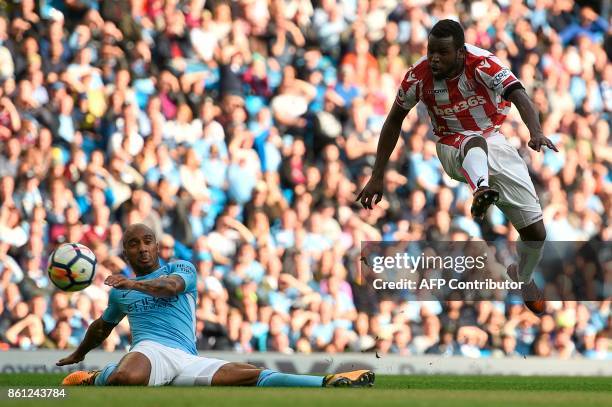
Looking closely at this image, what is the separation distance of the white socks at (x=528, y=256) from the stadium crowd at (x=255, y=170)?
4.22 m

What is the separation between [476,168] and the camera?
991 centimetres

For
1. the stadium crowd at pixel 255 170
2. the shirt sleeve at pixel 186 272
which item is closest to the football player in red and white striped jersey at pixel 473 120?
the shirt sleeve at pixel 186 272

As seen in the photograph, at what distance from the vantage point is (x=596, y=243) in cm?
1655

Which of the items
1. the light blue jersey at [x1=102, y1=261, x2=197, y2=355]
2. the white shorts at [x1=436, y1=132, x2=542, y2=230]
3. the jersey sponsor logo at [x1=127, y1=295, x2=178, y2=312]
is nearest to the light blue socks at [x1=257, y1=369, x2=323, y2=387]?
the light blue jersey at [x1=102, y1=261, x2=197, y2=355]

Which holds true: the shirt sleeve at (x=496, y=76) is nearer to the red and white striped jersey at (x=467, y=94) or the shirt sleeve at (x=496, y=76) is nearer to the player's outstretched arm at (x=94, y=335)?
the red and white striped jersey at (x=467, y=94)

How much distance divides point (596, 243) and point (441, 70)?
738 cm

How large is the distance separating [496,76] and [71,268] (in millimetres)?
3939

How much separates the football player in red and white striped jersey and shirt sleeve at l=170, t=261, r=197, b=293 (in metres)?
1.72

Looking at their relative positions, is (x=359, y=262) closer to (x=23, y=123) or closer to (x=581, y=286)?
(x=581, y=286)

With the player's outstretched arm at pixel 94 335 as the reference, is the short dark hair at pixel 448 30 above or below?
above

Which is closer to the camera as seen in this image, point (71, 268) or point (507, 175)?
point (71, 268)

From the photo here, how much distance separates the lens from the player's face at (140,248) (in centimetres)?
970

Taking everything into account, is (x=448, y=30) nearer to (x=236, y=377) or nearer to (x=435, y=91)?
(x=435, y=91)

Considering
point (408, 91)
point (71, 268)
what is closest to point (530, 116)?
point (408, 91)
